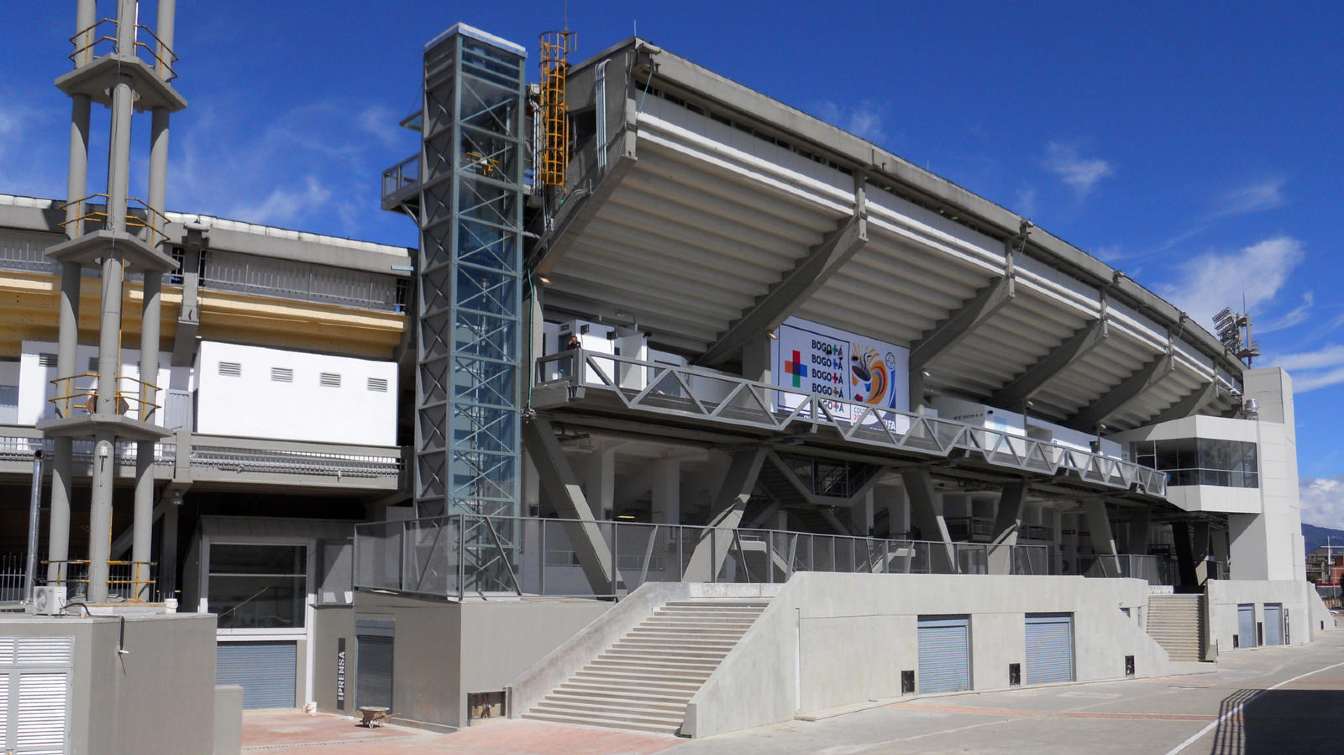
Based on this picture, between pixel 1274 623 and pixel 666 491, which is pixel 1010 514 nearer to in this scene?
pixel 666 491

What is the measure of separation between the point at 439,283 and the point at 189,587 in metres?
10.0

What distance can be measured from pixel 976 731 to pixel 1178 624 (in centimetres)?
2954

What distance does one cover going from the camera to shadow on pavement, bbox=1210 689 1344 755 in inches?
788

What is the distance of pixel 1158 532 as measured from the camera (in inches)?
2694

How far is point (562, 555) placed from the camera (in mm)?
26422

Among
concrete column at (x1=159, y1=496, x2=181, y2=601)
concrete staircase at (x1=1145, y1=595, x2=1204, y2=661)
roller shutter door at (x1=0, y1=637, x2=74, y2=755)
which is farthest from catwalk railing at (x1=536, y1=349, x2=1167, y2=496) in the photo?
roller shutter door at (x1=0, y1=637, x2=74, y2=755)

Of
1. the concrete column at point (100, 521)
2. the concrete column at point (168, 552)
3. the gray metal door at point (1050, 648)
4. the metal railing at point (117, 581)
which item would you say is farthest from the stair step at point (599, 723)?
the gray metal door at point (1050, 648)

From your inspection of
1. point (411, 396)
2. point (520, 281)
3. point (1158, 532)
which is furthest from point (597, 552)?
point (1158, 532)

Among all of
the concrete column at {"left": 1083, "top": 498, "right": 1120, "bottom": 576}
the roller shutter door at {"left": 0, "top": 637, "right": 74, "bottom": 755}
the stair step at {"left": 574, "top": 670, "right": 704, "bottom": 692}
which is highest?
the concrete column at {"left": 1083, "top": 498, "right": 1120, "bottom": 576}

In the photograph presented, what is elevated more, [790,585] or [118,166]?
[118,166]

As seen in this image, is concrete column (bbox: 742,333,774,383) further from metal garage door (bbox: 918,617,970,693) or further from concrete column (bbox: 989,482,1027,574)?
concrete column (bbox: 989,482,1027,574)

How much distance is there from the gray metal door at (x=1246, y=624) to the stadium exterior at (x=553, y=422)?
58.4 ft

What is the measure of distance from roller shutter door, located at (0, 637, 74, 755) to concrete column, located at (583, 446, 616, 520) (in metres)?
18.3

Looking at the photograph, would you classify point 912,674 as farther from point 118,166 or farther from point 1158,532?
point 1158,532
